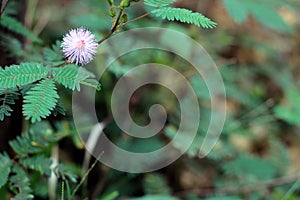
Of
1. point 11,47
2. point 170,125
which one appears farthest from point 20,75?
point 170,125

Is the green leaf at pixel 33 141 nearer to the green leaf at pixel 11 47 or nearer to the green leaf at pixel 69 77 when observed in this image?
the green leaf at pixel 11 47

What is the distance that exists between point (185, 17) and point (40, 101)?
27 cm

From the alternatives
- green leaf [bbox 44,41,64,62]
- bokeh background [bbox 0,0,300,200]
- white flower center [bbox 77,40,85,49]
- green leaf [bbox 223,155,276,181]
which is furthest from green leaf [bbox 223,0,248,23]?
white flower center [bbox 77,40,85,49]

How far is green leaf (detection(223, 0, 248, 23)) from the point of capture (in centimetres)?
124

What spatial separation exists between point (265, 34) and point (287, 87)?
506 millimetres

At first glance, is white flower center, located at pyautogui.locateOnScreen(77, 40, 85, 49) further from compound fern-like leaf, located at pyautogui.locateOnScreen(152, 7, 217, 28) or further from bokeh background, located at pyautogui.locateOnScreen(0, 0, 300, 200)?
bokeh background, located at pyautogui.locateOnScreen(0, 0, 300, 200)

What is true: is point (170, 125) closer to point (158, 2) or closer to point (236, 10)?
point (236, 10)

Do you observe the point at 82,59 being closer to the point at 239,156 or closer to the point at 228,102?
the point at 239,156

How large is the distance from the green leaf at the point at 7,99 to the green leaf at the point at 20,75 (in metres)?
0.04

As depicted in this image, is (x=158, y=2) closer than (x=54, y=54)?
Yes

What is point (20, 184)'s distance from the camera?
87cm

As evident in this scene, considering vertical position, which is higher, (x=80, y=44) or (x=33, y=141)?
(x=80, y=44)

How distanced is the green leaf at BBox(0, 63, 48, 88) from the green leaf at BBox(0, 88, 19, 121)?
38 millimetres

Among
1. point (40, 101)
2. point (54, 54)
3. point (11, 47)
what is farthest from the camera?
point (11, 47)
